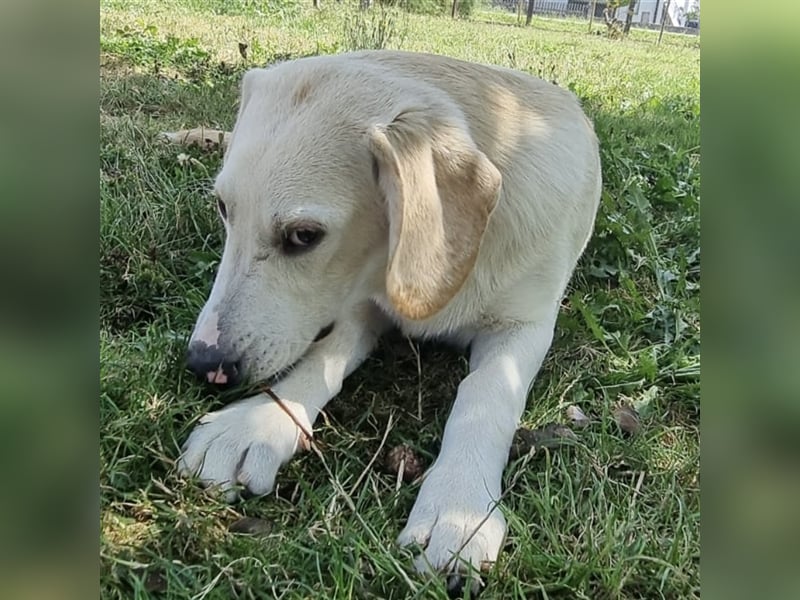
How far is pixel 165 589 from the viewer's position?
1435 mm

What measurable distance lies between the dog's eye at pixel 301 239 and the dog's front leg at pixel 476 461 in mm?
566

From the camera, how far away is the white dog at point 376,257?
1815 mm

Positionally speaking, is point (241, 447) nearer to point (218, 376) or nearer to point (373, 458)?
point (218, 376)

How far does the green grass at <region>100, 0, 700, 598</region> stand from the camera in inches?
60.3

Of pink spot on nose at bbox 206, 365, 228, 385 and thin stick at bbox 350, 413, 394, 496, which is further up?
pink spot on nose at bbox 206, 365, 228, 385

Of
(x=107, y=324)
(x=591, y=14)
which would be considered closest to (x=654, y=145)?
(x=591, y=14)
